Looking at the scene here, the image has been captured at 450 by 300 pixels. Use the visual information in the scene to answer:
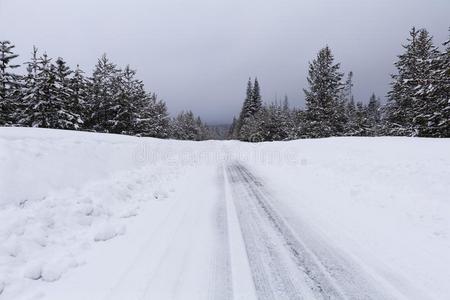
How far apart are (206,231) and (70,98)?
98.8ft

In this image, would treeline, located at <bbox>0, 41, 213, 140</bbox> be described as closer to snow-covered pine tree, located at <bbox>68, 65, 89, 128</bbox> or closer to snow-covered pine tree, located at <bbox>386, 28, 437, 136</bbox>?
→ snow-covered pine tree, located at <bbox>68, 65, 89, 128</bbox>

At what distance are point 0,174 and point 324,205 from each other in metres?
7.37

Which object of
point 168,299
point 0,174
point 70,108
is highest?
point 70,108

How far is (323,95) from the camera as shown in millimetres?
Answer: 32094

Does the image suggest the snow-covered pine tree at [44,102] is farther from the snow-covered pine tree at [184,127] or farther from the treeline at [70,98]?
the snow-covered pine tree at [184,127]

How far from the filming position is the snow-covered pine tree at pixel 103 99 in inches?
1350

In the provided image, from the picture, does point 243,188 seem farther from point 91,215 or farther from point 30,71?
point 30,71

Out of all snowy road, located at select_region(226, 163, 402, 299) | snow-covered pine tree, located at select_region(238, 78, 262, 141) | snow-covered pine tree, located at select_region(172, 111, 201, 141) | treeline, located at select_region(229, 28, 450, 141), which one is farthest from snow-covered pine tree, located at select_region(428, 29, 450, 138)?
snow-covered pine tree, located at select_region(172, 111, 201, 141)

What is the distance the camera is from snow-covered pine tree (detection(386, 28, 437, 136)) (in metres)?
22.3

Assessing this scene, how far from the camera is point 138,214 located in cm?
637

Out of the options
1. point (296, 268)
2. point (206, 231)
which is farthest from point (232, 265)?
point (206, 231)

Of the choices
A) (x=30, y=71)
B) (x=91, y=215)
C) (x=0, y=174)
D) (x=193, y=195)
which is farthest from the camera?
(x=30, y=71)

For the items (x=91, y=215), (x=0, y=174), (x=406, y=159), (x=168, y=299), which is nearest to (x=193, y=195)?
(x=91, y=215)

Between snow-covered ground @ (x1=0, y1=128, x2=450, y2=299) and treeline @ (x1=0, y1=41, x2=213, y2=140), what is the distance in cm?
1941
